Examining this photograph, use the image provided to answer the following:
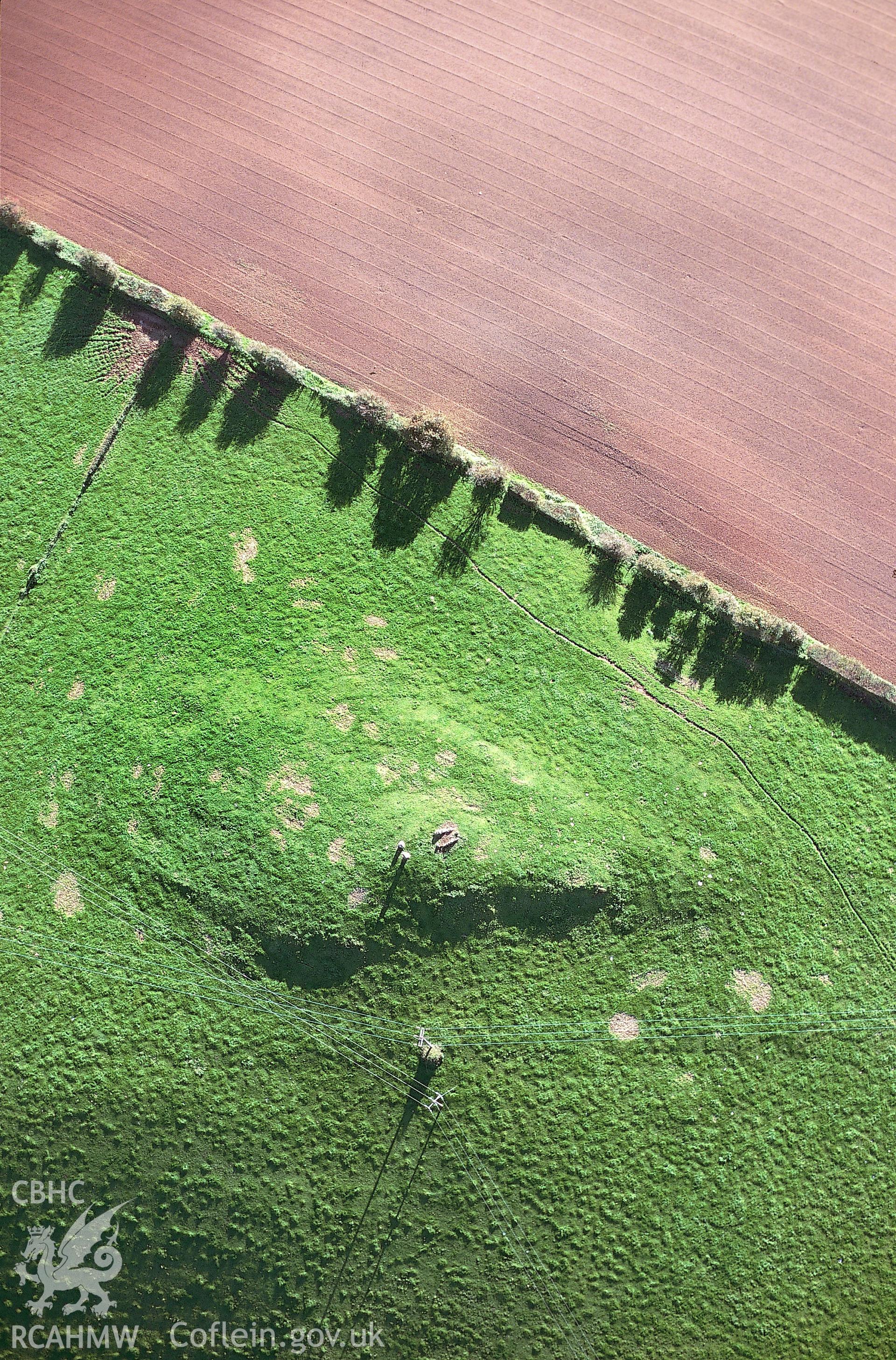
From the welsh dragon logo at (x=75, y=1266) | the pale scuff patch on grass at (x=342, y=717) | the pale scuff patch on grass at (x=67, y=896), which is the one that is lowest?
the welsh dragon logo at (x=75, y=1266)

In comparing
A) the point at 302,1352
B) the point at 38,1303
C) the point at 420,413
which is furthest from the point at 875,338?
the point at 38,1303

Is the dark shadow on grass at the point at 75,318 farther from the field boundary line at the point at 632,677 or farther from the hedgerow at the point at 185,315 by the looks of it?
the field boundary line at the point at 632,677

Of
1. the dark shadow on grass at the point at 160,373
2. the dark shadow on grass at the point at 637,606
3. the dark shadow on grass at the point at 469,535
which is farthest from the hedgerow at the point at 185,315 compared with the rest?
the dark shadow on grass at the point at 637,606

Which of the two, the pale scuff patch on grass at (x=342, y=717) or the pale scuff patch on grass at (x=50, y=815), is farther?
the pale scuff patch on grass at (x=342, y=717)

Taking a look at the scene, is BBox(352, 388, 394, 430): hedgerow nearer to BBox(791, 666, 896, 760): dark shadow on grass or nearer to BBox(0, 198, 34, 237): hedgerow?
BBox(0, 198, 34, 237): hedgerow

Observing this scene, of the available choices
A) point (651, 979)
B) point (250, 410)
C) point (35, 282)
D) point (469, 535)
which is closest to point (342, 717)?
point (469, 535)

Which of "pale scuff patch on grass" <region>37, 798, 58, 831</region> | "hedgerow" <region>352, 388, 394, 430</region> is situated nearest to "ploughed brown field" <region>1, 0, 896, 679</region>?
"hedgerow" <region>352, 388, 394, 430</region>
